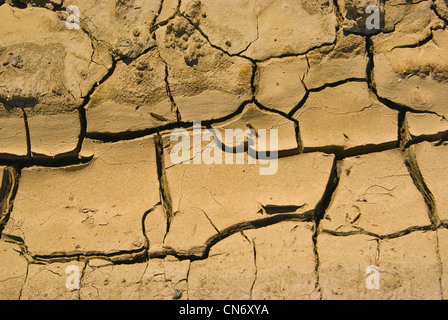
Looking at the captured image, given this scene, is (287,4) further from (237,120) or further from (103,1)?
(103,1)

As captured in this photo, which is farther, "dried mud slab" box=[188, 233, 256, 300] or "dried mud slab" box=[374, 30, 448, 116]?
"dried mud slab" box=[374, 30, 448, 116]

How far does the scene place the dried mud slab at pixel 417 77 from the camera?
251 cm

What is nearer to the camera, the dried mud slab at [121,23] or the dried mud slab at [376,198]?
the dried mud slab at [376,198]

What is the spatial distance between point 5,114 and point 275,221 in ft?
6.34

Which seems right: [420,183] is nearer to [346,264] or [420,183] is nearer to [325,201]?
[325,201]

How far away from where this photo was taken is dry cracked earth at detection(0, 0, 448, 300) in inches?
89.1

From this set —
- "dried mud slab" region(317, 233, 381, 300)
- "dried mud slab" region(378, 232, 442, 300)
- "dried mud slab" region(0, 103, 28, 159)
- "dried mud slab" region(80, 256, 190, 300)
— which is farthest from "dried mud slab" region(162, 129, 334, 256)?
"dried mud slab" region(0, 103, 28, 159)

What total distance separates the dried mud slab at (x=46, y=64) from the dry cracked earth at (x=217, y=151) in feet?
0.03

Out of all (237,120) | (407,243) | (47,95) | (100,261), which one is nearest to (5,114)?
(47,95)

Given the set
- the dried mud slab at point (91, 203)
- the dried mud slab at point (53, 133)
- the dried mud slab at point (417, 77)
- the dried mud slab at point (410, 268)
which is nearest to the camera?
the dried mud slab at point (410, 268)

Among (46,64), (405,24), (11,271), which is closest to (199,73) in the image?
(46,64)

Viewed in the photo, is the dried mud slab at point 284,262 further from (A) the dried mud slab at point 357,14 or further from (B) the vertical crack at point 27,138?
(B) the vertical crack at point 27,138

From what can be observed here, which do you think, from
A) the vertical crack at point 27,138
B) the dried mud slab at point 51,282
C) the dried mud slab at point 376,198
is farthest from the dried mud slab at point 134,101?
the dried mud slab at point 376,198

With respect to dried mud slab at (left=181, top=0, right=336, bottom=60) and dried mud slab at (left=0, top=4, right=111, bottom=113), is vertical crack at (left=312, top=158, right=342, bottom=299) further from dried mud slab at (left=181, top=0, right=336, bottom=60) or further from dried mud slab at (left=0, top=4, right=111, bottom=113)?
dried mud slab at (left=0, top=4, right=111, bottom=113)
